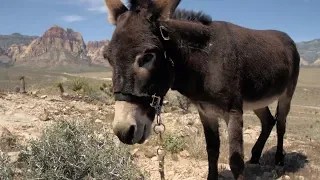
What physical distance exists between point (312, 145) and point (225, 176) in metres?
3.60

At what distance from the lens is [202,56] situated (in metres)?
4.74

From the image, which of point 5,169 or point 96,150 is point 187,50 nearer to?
point 96,150

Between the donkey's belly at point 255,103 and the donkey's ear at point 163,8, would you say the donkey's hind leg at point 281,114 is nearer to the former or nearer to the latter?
the donkey's belly at point 255,103

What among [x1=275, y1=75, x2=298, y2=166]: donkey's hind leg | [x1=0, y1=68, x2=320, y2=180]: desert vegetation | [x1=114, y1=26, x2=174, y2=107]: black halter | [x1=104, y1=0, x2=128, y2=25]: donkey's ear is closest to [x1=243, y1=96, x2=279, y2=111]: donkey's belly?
[x1=275, y1=75, x2=298, y2=166]: donkey's hind leg

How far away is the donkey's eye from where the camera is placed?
3730 mm

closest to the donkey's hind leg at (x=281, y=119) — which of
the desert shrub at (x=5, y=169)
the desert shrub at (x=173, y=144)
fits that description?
the desert shrub at (x=173, y=144)

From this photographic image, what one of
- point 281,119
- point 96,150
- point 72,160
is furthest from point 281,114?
point 72,160

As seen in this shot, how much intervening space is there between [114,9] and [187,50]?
105 centimetres

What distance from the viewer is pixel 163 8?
3.93m

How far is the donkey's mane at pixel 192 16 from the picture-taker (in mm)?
4895

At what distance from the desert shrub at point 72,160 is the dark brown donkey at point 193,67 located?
1050 mm

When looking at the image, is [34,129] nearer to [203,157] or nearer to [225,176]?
[203,157]

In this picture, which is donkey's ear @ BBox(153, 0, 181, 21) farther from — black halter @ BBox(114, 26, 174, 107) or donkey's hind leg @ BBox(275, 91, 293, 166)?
donkey's hind leg @ BBox(275, 91, 293, 166)

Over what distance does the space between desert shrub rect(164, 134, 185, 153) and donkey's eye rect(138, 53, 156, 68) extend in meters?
3.87
